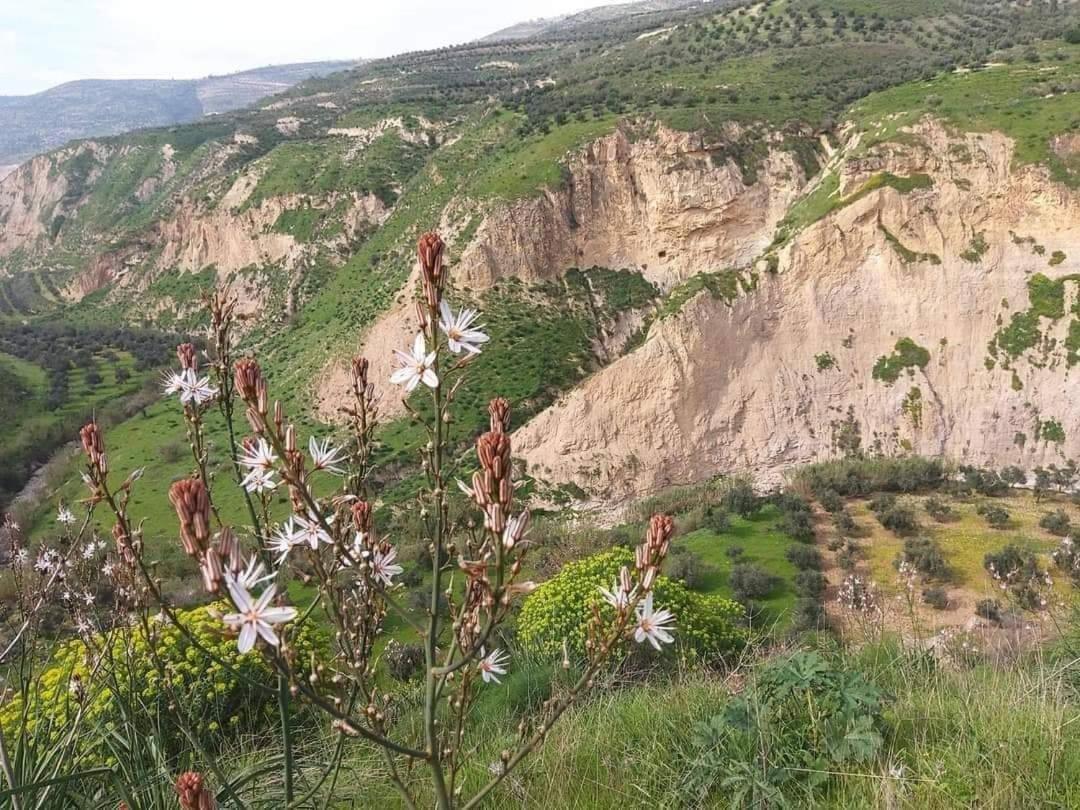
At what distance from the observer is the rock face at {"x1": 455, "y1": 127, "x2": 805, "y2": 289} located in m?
36.5

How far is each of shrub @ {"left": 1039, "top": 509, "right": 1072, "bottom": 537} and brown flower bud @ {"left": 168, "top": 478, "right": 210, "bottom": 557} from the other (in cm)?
2471

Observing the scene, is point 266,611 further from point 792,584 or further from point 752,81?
point 752,81

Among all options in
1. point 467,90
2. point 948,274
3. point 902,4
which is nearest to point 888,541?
point 948,274

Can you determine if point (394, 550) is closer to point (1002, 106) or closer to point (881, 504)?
point (881, 504)

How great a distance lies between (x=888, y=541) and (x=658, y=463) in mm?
11040

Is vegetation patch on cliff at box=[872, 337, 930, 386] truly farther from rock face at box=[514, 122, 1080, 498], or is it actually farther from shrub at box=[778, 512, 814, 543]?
shrub at box=[778, 512, 814, 543]

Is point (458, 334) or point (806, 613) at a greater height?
point (458, 334)

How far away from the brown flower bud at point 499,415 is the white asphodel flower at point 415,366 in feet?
0.71

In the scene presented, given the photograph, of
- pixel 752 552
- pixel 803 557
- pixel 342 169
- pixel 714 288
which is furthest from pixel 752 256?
pixel 342 169

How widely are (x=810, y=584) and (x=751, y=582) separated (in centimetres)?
148

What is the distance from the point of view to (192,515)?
67.8 inches

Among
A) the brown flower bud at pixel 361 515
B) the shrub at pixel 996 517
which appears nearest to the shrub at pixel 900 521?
the shrub at pixel 996 517

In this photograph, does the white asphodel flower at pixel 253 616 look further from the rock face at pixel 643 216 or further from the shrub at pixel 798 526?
the rock face at pixel 643 216

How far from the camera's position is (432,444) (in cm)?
205
